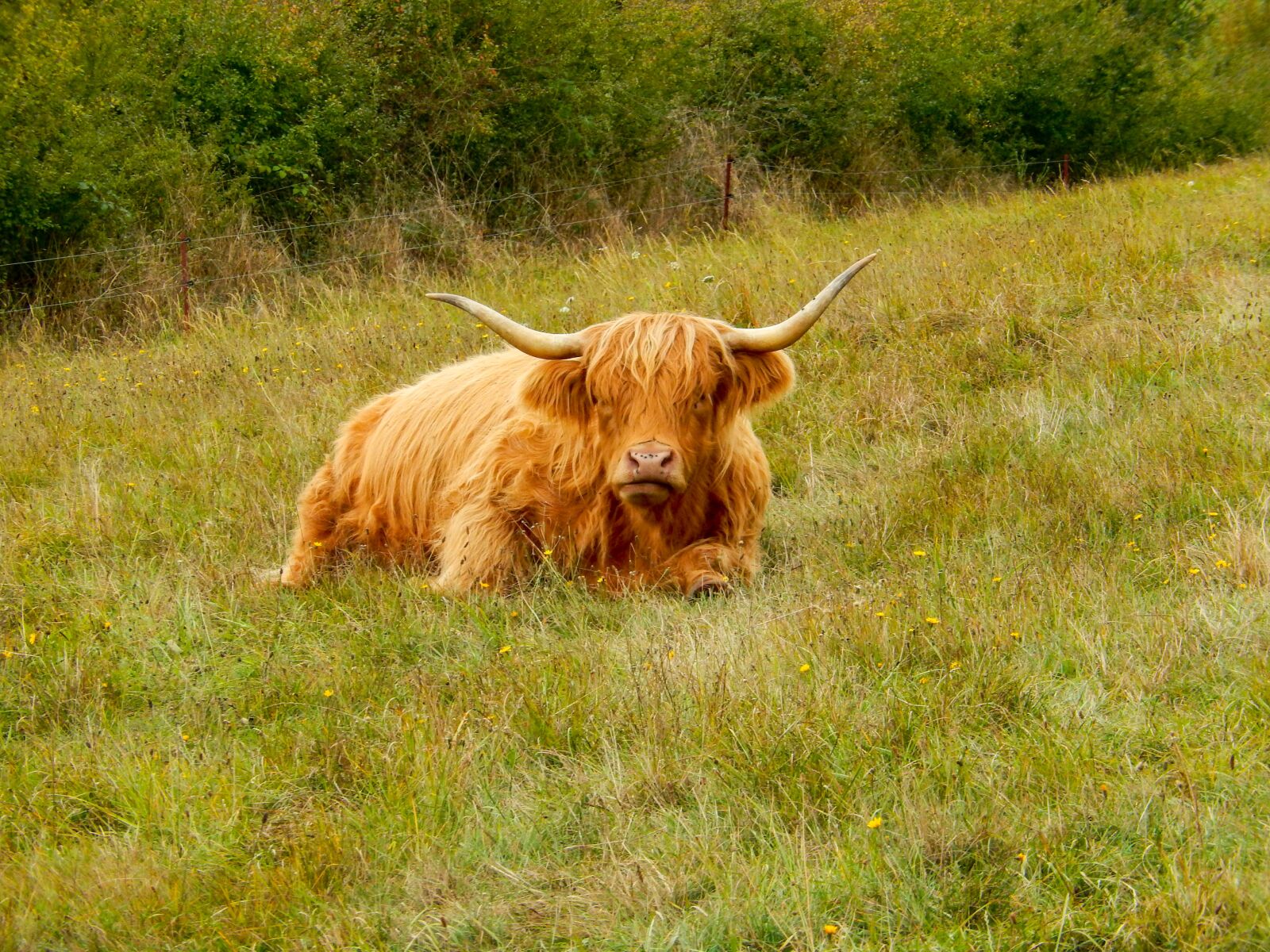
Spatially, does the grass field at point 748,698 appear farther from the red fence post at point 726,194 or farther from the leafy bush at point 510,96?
the red fence post at point 726,194

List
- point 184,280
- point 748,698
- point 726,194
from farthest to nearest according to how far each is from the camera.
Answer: point 726,194
point 184,280
point 748,698

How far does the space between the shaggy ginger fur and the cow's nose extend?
2.5 inches

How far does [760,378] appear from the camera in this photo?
5508mm

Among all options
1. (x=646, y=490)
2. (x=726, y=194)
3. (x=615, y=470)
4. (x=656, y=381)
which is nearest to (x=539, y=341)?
(x=656, y=381)

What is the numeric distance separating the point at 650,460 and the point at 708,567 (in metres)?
0.54

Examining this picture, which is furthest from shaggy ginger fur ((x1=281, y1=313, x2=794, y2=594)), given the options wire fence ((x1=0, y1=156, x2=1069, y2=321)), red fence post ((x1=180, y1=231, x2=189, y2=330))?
wire fence ((x1=0, y1=156, x2=1069, y2=321))

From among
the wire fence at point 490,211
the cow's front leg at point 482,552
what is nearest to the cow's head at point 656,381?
the cow's front leg at point 482,552

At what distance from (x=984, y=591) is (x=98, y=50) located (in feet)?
34.1

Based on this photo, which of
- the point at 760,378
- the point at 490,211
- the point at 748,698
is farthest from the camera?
the point at 490,211

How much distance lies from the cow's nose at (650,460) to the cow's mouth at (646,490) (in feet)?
0.11

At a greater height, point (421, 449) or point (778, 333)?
point (778, 333)

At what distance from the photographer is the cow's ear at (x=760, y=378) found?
549 centimetres

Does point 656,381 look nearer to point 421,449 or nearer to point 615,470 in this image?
point 615,470

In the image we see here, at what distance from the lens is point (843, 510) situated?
583 cm
